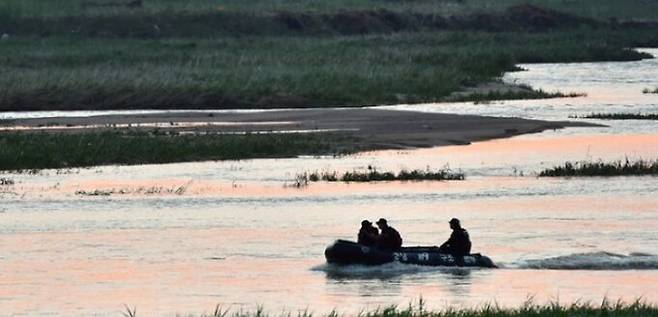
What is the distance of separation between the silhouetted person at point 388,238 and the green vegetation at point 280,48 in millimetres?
34200

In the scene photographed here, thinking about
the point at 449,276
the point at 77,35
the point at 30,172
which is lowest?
the point at 449,276

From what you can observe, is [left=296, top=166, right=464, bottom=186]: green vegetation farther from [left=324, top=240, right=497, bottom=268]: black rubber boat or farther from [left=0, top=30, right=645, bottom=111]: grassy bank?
[left=0, top=30, right=645, bottom=111]: grassy bank

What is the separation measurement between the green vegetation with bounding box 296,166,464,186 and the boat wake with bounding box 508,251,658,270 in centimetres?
1131

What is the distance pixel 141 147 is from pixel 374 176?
25.9ft

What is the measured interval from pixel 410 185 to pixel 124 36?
65.8 metres

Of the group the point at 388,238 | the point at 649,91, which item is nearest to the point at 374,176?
the point at 388,238

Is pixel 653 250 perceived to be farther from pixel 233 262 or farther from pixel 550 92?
pixel 550 92

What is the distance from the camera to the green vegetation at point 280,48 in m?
63.2

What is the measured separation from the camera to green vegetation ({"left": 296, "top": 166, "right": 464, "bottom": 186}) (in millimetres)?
39844

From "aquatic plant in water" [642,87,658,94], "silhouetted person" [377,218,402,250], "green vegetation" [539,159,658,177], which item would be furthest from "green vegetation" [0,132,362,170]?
"aquatic plant in water" [642,87,658,94]

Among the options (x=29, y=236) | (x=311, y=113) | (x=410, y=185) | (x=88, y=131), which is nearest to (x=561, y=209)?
(x=410, y=185)

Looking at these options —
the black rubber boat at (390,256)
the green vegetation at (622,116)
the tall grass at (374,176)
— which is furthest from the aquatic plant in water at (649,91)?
the black rubber boat at (390,256)

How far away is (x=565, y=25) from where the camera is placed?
128m

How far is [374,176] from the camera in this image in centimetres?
3994
